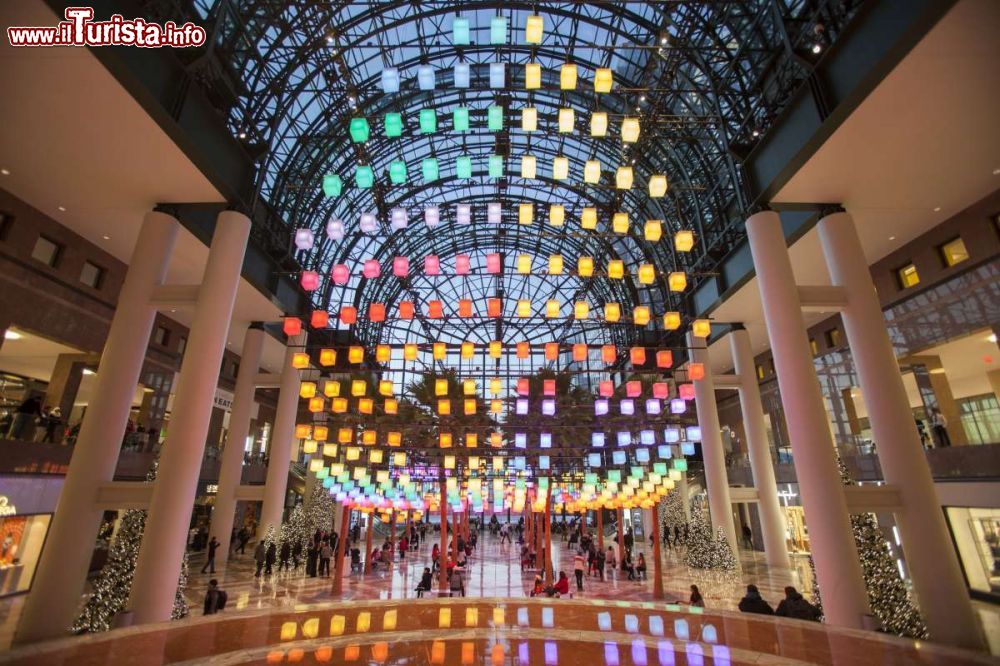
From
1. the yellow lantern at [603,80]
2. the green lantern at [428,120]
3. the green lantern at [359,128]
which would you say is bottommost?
the green lantern at [359,128]

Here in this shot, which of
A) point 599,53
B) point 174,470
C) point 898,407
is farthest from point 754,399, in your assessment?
point 174,470

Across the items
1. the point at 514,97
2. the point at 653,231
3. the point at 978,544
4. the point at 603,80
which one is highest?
the point at 514,97

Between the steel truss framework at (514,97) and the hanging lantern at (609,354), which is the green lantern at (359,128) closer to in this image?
the steel truss framework at (514,97)

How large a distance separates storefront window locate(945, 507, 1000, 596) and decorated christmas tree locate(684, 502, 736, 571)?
624cm

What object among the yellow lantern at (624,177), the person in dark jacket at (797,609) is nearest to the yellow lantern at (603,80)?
the yellow lantern at (624,177)

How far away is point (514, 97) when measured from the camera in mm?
21484

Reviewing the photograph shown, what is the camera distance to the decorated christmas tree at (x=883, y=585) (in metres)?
8.55

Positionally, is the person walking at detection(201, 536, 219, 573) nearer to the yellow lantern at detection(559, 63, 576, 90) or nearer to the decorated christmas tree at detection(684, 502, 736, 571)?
the decorated christmas tree at detection(684, 502, 736, 571)

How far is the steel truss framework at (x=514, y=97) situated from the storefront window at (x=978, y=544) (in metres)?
10.0

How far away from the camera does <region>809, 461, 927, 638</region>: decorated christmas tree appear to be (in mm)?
8547

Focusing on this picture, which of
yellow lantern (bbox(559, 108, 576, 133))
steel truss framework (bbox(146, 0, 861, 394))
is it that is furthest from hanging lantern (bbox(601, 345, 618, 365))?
yellow lantern (bbox(559, 108, 576, 133))

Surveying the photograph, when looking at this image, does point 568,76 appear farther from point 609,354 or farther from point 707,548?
point 707,548

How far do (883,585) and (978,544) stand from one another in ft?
23.1

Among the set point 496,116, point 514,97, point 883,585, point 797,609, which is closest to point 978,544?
point 883,585
